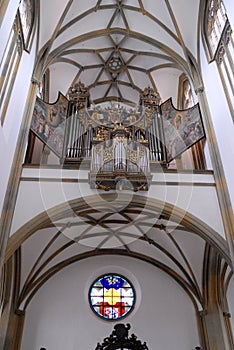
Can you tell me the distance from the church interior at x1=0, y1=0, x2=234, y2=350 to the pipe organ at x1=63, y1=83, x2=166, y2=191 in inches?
1.7

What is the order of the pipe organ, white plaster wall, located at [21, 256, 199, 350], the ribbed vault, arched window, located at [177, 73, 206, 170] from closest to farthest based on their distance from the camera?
the pipe organ → white plaster wall, located at [21, 256, 199, 350] → the ribbed vault → arched window, located at [177, 73, 206, 170]

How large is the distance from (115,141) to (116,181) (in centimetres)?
139

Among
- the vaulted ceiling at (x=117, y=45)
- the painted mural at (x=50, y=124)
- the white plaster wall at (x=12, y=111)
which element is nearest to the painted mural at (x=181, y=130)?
the vaulted ceiling at (x=117, y=45)

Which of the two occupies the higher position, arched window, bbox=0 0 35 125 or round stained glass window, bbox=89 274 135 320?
arched window, bbox=0 0 35 125

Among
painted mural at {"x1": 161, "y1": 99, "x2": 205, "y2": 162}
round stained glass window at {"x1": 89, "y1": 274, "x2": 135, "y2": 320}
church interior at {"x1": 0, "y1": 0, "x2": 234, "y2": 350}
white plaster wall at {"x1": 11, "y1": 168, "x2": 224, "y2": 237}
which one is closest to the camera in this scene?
white plaster wall at {"x1": 11, "y1": 168, "x2": 224, "y2": 237}

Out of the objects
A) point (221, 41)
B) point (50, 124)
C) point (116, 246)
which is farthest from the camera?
point (116, 246)

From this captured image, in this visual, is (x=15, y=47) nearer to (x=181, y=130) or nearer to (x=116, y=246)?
(x=181, y=130)

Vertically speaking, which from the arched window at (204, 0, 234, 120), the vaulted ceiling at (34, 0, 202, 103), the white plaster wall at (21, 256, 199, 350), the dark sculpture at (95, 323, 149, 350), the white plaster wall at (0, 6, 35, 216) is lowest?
the dark sculpture at (95, 323, 149, 350)

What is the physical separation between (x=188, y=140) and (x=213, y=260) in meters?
3.86

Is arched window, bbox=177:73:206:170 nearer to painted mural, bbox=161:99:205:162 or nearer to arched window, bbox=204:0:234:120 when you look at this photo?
painted mural, bbox=161:99:205:162

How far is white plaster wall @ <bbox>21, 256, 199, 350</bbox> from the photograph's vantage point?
35.3 feet

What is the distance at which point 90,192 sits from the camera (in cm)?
877

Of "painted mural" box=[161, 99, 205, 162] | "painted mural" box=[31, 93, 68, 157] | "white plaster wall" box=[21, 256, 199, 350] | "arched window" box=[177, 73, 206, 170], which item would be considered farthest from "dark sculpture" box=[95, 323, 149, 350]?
"arched window" box=[177, 73, 206, 170]

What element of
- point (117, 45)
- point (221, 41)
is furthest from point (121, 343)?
point (117, 45)
